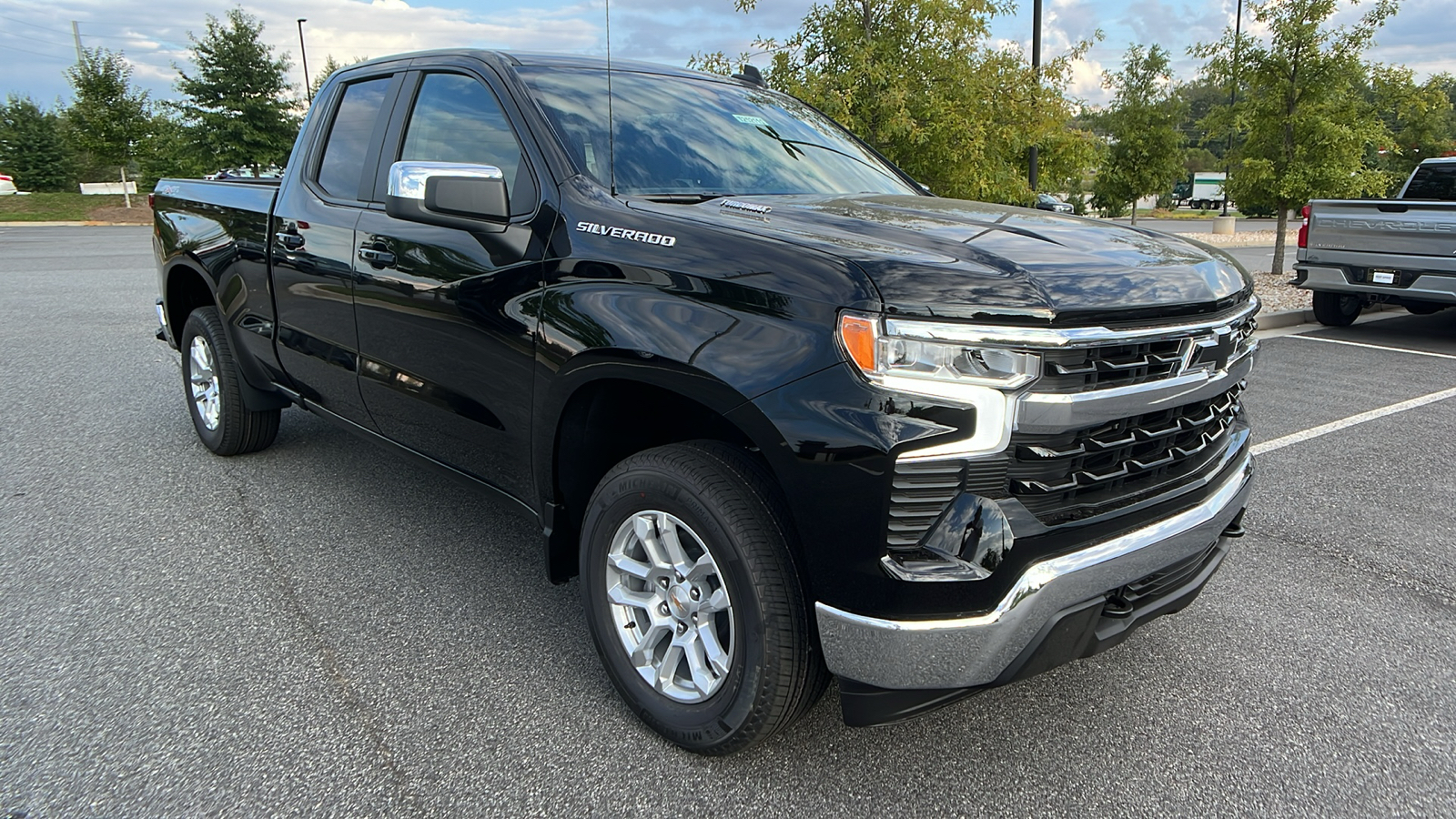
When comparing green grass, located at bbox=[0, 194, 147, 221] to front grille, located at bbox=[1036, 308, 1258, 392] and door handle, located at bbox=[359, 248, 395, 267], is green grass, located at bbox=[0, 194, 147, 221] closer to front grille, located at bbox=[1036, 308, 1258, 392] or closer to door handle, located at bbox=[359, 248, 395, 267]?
door handle, located at bbox=[359, 248, 395, 267]

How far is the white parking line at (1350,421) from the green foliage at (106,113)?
3587 cm

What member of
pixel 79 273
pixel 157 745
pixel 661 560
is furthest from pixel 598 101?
pixel 79 273

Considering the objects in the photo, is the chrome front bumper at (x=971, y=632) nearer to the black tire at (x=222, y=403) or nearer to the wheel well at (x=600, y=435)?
the wheel well at (x=600, y=435)

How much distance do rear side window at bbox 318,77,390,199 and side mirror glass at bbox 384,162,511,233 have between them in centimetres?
94

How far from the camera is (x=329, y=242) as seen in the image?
145 inches

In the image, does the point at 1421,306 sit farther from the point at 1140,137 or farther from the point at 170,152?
the point at 170,152

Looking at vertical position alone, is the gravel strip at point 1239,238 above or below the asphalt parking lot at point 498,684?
Result: above

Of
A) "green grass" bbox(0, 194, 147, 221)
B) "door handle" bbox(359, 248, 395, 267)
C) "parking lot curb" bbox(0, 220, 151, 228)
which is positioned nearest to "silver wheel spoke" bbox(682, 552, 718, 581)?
"door handle" bbox(359, 248, 395, 267)

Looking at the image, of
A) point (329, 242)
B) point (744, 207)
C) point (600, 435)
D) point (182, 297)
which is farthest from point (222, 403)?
point (744, 207)

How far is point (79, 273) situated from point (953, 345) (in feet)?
51.5

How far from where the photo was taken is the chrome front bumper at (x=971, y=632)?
6.68 feet

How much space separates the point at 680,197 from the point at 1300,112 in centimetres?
1317

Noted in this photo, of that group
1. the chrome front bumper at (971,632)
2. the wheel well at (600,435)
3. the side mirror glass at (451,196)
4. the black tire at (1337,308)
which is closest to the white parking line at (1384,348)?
the black tire at (1337,308)

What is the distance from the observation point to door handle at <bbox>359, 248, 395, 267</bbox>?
3317mm
